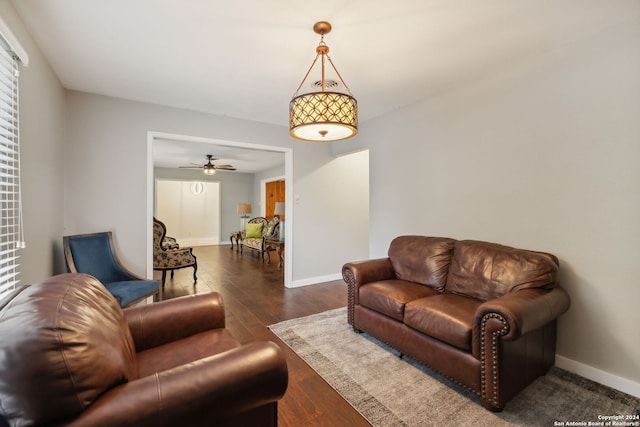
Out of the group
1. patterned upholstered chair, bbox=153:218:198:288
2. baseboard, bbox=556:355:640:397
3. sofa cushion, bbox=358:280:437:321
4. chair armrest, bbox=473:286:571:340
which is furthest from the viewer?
patterned upholstered chair, bbox=153:218:198:288

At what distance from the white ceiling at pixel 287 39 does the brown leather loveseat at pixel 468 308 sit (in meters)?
1.56

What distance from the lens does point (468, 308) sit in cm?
198

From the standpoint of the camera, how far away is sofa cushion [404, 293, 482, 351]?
177 centimetres

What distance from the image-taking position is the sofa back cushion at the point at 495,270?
1972 millimetres

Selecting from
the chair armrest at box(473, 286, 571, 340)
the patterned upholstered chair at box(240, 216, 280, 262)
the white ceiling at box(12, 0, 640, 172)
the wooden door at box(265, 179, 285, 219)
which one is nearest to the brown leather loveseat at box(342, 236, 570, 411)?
the chair armrest at box(473, 286, 571, 340)

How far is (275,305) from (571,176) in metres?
3.08

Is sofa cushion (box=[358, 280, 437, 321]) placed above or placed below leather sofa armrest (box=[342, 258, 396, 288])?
below

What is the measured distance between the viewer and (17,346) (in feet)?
2.49

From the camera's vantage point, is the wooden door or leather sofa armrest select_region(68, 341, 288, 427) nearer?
leather sofa armrest select_region(68, 341, 288, 427)

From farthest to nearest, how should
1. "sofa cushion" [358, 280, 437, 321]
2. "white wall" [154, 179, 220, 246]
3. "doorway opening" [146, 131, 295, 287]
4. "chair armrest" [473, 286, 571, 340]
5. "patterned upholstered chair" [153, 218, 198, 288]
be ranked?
"white wall" [154, 179, 220, 246], "patterned upholstered chair" [153, 218, 198, 288], "doorway opening" [146, 131, 295, 287], "sofa cushion" [358, 280, 437, 321], "chair armrest" [473, 286, 571, 340]

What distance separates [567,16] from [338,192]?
3.25 meters

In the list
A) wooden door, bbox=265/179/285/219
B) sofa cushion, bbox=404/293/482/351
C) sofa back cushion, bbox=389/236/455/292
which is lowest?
sofa cushion, bbox=404/293/482/351

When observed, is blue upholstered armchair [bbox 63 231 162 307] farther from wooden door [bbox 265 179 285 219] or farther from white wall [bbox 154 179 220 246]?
white wall [bbox 154 179 220 246]

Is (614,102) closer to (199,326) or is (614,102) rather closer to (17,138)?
(199,326)
